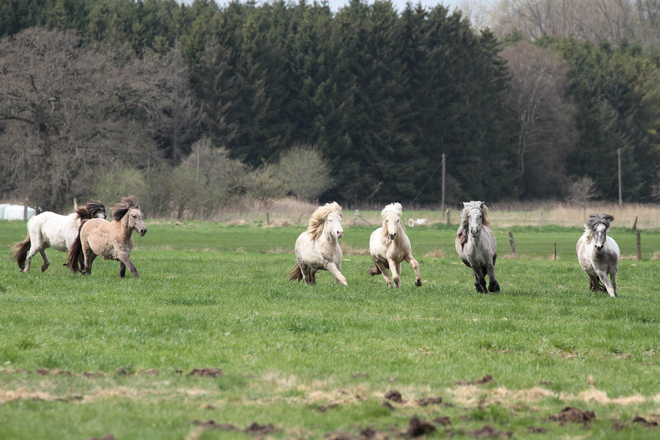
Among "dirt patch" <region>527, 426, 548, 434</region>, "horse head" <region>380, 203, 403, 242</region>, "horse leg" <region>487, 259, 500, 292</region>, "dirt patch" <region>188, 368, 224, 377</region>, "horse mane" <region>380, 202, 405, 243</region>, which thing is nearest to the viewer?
"dirt patch" <region>527, 426, 548, 434</region>

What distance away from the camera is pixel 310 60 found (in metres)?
77.2

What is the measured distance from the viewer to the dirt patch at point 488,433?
5.38 m

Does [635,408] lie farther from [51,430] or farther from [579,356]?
[51,430]

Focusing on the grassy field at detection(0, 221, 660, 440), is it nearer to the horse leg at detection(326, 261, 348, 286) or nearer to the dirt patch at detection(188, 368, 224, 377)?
the dirt patch at detection(188, 368, 224, 377)

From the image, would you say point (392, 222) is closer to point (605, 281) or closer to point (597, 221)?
point (597, 221)

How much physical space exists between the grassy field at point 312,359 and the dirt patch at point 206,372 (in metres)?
0.02

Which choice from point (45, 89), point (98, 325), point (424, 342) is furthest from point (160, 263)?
point (45, 89)

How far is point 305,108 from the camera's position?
7675 centimetres

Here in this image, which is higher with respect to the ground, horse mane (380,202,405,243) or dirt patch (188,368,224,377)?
horse mane (380,202,405,243)

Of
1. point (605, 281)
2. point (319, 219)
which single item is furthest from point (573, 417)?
point (319, 219)

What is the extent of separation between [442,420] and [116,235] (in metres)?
11.6

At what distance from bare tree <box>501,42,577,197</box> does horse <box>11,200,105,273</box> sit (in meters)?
77.6

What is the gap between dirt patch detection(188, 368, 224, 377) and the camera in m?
7.19

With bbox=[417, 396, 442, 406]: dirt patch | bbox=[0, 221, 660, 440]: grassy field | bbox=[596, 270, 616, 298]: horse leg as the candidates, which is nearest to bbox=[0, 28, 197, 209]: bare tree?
bbox=[0, 221, 660, 440]: grassy field
